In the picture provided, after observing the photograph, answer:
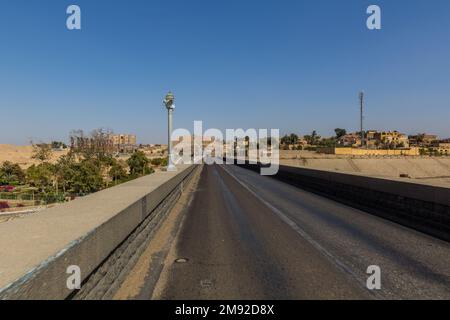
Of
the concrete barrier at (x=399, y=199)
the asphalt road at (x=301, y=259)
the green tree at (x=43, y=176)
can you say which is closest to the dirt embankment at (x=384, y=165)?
the green tree at (x=43, y=176)

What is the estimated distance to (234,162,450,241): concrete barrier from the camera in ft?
26.9

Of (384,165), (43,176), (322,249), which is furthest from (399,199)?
(384,165)

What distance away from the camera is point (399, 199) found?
10.1 metres

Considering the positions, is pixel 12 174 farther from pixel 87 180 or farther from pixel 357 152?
pixel 357 152

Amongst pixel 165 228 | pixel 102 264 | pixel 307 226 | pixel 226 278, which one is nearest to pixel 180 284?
pixel 226 278

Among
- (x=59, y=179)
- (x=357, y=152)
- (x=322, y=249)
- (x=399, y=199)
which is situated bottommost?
(x=59, y=179)

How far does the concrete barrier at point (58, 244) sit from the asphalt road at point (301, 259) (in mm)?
1125

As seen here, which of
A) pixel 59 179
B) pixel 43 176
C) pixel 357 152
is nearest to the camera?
pixel 43 176

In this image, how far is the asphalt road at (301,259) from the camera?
4586mm

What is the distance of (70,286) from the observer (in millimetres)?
3725

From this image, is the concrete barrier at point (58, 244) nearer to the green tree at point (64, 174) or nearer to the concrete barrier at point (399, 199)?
the concrete barrier at point (399, 199)

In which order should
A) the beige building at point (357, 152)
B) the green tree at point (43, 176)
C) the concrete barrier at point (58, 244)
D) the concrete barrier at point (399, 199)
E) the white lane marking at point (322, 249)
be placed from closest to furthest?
the concrete barrier at point (58, 244), the white lane marking at point (322, 249), the concrete barrier at point (399, 199), the green tree at point (43, 176), the beige building at point (357, 152)

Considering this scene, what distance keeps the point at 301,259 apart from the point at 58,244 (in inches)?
160
